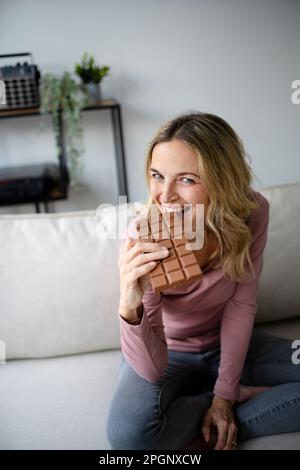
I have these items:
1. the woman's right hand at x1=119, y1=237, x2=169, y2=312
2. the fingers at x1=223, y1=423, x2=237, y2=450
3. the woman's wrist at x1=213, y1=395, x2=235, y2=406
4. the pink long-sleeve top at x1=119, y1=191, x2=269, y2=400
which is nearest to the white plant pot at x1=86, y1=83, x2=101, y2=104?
the pink long-sleeve top at x1=119, y1=191, x2=269, y2=400

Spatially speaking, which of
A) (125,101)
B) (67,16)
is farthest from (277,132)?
(67,16)

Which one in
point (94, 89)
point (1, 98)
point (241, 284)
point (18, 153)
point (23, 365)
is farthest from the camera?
point (18, 153)

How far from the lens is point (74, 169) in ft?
10.4

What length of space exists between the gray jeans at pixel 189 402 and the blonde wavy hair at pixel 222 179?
0.87 ft

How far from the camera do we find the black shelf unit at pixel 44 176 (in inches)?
115

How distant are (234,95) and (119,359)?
241cm

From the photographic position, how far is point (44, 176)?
9.78ft

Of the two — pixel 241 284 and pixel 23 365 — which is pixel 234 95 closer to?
pixel 241 284

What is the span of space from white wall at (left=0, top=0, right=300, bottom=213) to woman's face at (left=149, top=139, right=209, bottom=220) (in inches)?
87.6

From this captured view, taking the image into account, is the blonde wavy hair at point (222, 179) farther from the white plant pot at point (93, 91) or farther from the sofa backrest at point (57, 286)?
the white plant pot at point (93, 91)

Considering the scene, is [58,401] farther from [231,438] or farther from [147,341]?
[231,438]

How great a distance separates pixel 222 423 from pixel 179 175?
24.5 inches

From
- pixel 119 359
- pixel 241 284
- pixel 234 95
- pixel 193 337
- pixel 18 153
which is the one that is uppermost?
pixel 234 95

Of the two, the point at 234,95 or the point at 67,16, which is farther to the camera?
the point at 234,95
